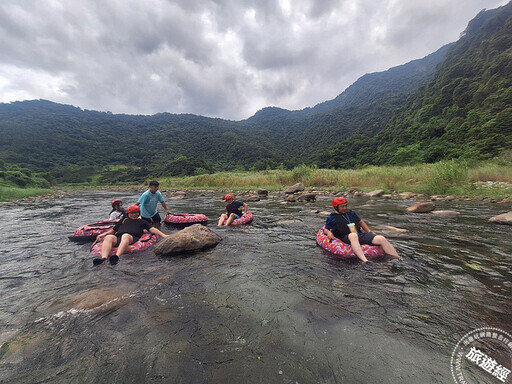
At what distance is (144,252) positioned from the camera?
6051 millimetres

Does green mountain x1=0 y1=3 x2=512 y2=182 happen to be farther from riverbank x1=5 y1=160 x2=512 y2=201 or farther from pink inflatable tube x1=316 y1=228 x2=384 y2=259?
pink inflatable tube x1=316 y1=228 x2=384 y2=259

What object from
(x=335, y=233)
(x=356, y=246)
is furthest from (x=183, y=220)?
(x=356, y=246)

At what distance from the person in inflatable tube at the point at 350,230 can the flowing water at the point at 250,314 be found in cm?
51

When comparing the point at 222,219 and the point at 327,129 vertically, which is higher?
the point at 327,129

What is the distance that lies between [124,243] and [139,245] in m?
0.42

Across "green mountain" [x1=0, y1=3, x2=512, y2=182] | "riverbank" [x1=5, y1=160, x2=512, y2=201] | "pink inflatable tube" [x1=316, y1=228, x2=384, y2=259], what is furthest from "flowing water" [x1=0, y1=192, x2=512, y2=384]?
"green mountain" [x1=0, y1=3, x2=512, y2=182]

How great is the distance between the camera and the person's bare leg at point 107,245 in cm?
559

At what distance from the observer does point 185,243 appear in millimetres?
5887

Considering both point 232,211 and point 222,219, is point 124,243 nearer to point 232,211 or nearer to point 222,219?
point 222,219

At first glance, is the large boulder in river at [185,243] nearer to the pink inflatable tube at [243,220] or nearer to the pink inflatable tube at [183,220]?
the pink inflatable tube at [243,220]

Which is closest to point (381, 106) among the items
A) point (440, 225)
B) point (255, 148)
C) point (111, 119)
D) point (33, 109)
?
point (255, 148)

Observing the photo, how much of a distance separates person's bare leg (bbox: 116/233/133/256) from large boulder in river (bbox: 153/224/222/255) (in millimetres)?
764

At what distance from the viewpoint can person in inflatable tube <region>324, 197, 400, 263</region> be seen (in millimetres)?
5137

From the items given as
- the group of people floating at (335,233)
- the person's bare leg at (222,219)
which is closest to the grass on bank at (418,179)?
the group of people floating at (335,233)
